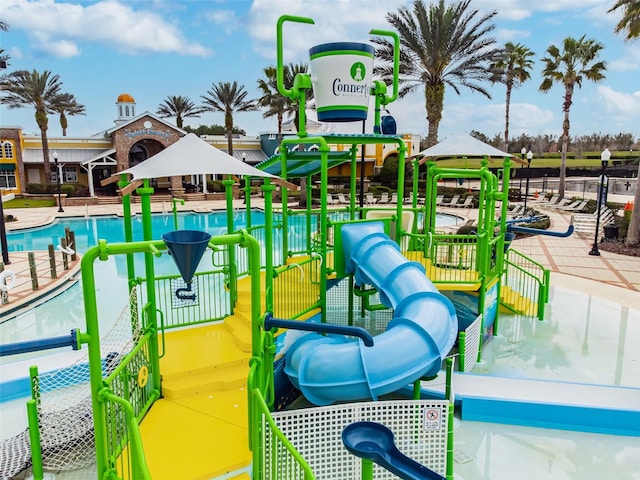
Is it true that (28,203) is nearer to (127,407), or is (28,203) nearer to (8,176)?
(8,176)

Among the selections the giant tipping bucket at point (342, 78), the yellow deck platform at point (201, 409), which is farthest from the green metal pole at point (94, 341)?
the giant tipping bucket at point (342, 78)

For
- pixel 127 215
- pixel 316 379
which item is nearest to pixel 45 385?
pixel 127 215

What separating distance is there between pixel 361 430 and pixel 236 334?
12.1ft

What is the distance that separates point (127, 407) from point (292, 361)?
8.98 ft

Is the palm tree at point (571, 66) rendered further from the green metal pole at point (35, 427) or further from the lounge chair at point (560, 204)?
the green metal pole at point (35, 427)

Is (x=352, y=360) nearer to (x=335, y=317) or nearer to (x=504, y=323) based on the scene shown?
(x=335, y=317)

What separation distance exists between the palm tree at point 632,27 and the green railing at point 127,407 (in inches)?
731

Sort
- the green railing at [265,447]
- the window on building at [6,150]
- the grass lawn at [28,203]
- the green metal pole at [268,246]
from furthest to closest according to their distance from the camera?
the window on building at [6,150] → the grass lawn at [28,203] → the green metal pole at [268,246] → the green railing at [265,447]

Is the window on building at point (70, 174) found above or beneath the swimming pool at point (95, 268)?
above

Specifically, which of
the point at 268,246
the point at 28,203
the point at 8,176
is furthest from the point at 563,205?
the point at 8,176

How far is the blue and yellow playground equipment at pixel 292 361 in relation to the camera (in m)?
4.34

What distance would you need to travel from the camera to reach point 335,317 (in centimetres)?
1026

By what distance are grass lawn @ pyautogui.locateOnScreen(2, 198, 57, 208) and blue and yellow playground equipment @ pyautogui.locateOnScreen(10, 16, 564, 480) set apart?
1203 inches

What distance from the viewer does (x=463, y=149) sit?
1190 centimetres
